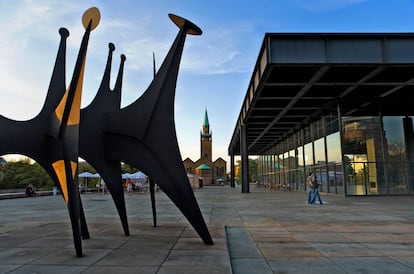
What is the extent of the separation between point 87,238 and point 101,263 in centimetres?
244

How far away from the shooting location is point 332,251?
615 cm

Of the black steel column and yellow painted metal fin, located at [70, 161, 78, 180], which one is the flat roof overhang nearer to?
the black steel column

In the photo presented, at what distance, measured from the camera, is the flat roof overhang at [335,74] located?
47.9 ft

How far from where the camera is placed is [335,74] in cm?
1670

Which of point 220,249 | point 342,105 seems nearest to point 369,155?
point 342,105

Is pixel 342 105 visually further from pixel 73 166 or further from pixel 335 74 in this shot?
pixel 73 166

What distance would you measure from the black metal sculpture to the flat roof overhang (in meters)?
8.49

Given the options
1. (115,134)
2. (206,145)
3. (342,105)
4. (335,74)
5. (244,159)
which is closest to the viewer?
(115,134)

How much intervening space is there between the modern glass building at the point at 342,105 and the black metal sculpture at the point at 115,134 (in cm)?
856

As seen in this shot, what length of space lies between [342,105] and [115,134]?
18.9m

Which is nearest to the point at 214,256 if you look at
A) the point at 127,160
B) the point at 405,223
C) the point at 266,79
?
the point at 127,160

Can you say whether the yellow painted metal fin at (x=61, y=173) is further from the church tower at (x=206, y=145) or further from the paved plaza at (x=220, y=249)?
the church tower at (x=206, y=145)

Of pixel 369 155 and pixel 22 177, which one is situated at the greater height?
pixel 369 155

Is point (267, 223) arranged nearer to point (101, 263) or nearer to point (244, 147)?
point (101, 263)
